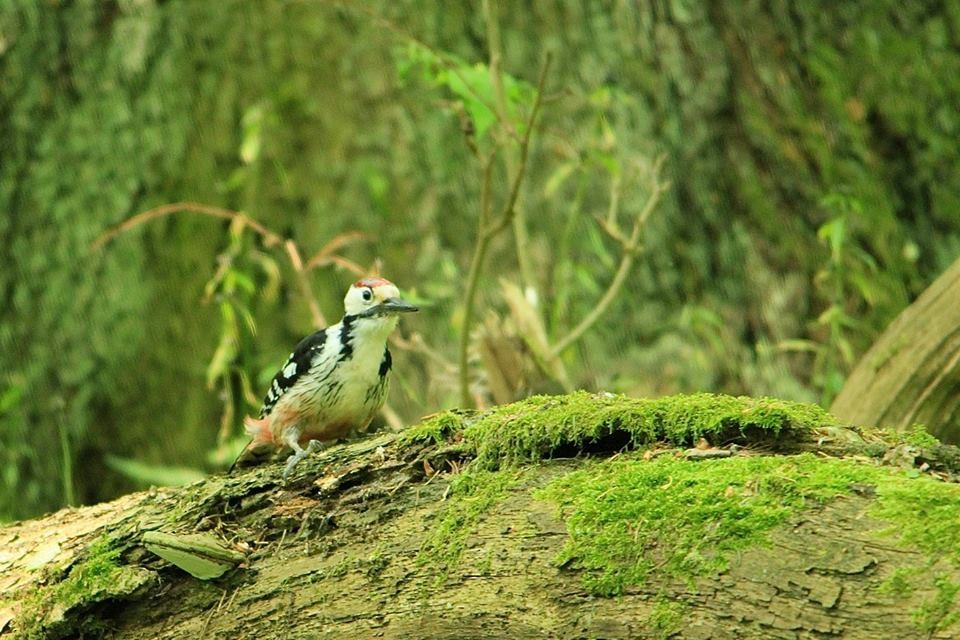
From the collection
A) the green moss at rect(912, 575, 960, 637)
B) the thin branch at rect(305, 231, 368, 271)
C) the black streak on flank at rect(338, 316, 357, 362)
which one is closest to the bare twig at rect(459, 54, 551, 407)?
the black streak on flank at rect(338, 316, 357, 362)

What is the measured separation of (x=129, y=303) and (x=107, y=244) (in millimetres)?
303

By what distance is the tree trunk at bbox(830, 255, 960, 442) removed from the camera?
3.73 metres

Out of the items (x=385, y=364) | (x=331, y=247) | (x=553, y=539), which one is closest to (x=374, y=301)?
(x=385, y=364)

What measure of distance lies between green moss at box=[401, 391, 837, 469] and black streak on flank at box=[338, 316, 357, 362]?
107cm

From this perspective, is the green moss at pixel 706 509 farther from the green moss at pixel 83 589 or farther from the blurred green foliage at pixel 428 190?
the blurred green foliage at pixel 428 190

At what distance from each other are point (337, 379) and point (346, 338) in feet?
0.48

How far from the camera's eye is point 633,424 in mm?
2398

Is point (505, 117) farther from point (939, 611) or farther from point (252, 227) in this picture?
point (939, 611)

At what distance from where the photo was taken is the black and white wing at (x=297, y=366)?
3559 mm

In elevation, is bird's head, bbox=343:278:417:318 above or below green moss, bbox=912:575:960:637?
above

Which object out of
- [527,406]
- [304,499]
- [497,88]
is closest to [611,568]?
[527,406]

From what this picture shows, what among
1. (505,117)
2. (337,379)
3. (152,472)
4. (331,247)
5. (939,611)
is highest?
(505,117)

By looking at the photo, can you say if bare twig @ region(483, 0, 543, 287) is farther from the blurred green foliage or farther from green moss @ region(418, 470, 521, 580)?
green moss @ region(418, 470, 521, 580)

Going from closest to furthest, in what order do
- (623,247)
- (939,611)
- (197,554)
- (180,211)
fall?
1. (939,611)
2. (197,554)
3. (623,247)
4. (180,211)
